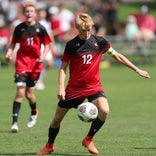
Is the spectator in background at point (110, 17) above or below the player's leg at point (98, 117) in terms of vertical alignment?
below

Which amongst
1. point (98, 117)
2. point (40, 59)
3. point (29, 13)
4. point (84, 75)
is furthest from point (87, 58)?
point (40, 59)

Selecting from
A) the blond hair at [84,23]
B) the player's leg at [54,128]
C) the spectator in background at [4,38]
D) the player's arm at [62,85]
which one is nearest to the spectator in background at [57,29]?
the spectator in background at [4,38]

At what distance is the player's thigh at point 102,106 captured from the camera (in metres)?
10.0

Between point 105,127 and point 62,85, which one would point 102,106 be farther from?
point 105,127

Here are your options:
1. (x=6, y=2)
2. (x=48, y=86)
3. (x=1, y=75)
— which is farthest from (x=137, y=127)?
(x=6, y=2)

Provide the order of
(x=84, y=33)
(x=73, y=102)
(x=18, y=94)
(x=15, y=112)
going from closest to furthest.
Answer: (x=84, y=33), (x=73, y=102), (x=15, y=112), (x=18, y=94)

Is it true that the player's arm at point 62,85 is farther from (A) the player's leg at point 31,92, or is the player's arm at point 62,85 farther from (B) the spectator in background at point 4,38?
(B) the spectator in background at point 4,38

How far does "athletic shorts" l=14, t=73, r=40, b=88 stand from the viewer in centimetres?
1301

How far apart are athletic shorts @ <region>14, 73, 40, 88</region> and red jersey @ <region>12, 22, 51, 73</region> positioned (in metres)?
0.09

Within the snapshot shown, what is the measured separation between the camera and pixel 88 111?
9.92 metres

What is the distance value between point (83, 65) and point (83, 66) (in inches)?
0.6

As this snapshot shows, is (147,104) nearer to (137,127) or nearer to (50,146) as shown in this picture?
(137,127)

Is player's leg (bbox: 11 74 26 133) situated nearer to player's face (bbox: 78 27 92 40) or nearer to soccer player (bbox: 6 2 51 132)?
soccer player (bbox: 6 2 51 132)

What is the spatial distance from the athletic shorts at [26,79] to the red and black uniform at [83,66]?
2940mm
